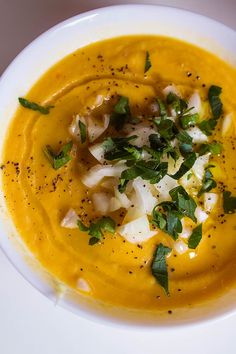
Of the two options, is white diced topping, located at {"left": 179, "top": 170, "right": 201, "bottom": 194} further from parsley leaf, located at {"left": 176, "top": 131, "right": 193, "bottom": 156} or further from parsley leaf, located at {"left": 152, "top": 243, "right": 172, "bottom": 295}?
parsley leaf, located at {"left": 152, "top": 243, "right": 172, "bottom": 295}

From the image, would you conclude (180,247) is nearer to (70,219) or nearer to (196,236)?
(196,236)

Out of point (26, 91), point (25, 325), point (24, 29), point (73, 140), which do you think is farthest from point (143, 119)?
point (25, 325)

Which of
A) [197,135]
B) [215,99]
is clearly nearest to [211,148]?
[197,135]

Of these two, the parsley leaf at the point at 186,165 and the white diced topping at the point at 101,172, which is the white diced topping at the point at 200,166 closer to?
the parsley leaf at the point at 186,165

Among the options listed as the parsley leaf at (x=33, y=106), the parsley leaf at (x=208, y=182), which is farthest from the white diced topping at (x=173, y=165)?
the parsley leaf at (x=33, y=106)

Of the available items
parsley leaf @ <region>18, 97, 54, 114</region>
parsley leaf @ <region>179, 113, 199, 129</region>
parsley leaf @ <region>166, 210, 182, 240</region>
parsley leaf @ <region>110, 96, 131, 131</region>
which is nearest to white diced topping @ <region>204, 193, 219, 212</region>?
parsley leaf @ <region>166, 210, 182, 240</region>

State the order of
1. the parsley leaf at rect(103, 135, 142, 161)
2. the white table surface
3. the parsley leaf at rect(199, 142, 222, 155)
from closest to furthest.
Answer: the parsley leaf at rect(103, 135, 142, 161)
the parsley leaf at rect(199, 142, 222, 155)
the white table surface
